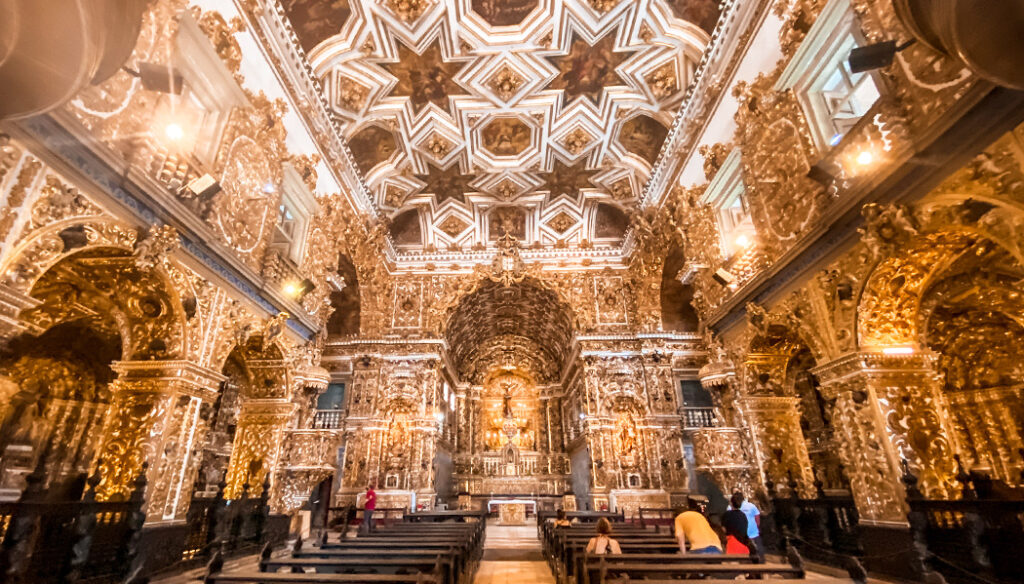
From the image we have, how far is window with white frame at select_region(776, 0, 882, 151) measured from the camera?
6867 mm

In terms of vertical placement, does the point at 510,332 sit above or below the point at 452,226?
below

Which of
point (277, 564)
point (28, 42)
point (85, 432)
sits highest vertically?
point (28, 42)

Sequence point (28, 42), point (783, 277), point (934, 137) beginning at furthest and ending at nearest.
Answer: point (783, 277) < point (934, 137) < point (28, 42)

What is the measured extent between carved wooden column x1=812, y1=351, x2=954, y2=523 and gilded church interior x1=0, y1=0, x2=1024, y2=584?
0.14 ft

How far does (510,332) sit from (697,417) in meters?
Answer: 10.7

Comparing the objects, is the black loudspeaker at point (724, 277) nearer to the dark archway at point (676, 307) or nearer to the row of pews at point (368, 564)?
the row of pews at point (368, 564)

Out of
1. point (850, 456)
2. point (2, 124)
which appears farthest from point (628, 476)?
point (2, 124)

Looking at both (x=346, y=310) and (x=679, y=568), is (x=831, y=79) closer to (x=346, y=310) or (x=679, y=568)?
(x=679, y=568)

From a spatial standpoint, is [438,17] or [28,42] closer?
[28,42]

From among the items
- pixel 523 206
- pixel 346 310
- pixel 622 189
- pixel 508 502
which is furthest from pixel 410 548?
pixel 346 310

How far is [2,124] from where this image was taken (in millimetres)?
4148

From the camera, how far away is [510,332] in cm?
2431

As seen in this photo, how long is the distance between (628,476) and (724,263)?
8780mm

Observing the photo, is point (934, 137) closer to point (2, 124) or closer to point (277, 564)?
point (277, 564)
